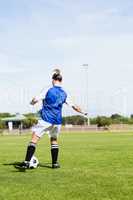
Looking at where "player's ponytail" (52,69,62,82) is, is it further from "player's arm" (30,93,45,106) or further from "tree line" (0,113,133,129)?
"tree line" (0,113,133,129)

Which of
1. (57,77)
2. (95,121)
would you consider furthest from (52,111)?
(95,121)

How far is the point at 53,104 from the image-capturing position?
12031mm

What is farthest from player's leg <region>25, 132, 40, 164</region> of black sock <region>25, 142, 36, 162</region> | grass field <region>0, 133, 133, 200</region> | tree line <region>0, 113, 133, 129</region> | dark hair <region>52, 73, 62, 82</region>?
tree line <region>0, 113, 133, 129</region>

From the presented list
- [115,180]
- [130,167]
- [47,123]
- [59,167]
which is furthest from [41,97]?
[115,180]

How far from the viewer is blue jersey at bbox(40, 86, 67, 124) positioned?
39.3 ft

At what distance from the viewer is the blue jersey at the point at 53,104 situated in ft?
39.3

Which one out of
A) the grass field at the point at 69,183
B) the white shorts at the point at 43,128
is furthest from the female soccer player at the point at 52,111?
the grass field at the point at 69,183

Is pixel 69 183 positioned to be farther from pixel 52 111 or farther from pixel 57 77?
pixel 57 77

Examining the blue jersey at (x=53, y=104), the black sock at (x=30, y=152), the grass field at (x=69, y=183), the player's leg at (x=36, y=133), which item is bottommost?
the grass field at (x=69, y=183)

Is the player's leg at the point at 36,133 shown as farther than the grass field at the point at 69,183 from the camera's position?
Yes

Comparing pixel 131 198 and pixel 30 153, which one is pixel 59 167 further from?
pixel 131 198

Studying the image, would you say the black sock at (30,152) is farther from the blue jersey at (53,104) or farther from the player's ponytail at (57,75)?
the player's ponytail at (57,75)

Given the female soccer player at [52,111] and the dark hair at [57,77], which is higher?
the dark hair at [57,77]

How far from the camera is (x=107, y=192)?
7.94 m
